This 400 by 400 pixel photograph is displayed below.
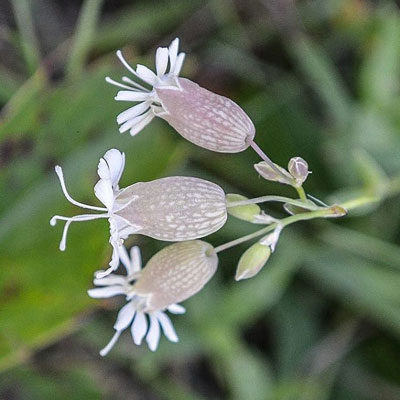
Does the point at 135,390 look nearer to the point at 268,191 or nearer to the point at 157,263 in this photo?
the point at 268,191

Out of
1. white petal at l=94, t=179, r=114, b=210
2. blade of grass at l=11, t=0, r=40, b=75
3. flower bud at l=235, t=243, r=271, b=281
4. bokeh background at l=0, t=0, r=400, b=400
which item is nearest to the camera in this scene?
white petal at l=94, t=179, r=114, b=210

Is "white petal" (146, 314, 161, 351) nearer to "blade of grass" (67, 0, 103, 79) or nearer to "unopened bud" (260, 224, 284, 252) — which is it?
"unopened bud" (260, 224, 284, 252)

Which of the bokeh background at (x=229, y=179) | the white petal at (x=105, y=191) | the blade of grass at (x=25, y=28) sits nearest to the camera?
the white petal at (x=105, y=191)

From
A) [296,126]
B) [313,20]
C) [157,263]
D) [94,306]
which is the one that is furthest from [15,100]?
[313,20]

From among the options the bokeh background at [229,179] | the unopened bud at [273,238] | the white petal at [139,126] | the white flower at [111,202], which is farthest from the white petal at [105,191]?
the bokeh background at [229,179]

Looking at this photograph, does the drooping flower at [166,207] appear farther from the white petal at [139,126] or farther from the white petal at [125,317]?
the white petal at [125,317]

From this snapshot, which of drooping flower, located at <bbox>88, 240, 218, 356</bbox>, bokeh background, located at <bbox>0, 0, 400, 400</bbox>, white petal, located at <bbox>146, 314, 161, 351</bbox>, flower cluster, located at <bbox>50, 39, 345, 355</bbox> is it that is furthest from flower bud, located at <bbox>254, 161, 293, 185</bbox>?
bokeh background, located at <bbox>0, 0, 400, 400</bbox>
